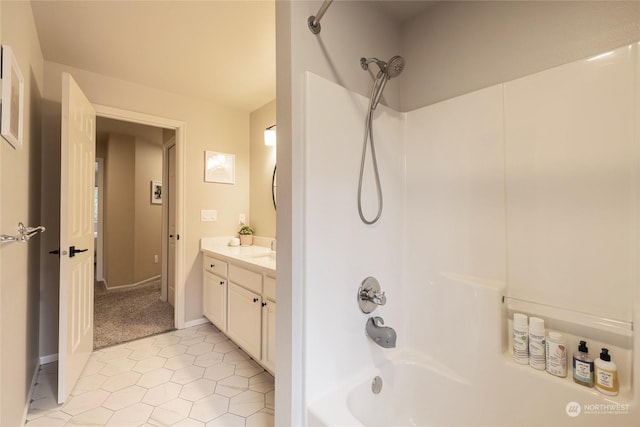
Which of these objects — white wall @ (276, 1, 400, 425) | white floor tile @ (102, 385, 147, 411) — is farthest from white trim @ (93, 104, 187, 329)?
white wall @ (276, 1, 400, 425)

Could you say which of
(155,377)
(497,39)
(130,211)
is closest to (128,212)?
(130,211)

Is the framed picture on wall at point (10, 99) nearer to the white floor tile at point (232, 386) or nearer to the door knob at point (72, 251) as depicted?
the door knob at point (72, 251)

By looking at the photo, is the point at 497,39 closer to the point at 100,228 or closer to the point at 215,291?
the point at 215,291

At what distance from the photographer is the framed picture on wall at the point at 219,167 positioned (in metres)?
2.91

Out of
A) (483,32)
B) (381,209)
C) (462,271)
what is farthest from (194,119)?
(462,271)

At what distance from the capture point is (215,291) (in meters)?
2.55

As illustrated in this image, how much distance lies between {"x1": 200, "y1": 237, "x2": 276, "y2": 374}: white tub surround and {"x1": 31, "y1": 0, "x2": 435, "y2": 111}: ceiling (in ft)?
5.13

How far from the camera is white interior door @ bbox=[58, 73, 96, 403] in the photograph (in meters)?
1.68

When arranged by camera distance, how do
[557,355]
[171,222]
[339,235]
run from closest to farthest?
[557,355], [339,235], [171,222]

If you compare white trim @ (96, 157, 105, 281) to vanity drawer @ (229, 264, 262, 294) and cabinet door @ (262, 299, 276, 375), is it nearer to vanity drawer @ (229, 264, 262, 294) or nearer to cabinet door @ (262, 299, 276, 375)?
vanity drawer @ (229, 264, 262, 294)

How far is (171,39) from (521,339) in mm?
2672

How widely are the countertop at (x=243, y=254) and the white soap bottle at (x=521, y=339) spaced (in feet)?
4.22

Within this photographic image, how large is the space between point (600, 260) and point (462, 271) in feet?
1.59

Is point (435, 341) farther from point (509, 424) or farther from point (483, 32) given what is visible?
point (483, 32)
